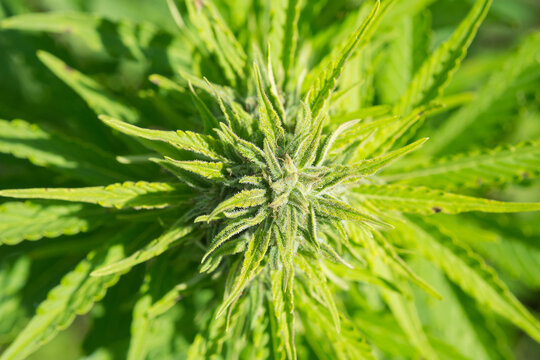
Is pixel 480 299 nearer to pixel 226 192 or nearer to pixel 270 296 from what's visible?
pixel 270 296

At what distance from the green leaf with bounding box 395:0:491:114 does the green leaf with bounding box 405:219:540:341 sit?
1.72 ft

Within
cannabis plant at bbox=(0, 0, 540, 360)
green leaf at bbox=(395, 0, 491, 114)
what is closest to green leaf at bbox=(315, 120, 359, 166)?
cannabis plant at bbox=(0, 0, 540, 360)

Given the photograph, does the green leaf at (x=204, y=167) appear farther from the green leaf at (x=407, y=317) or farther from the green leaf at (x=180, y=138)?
the green leaf at (x=407, y=317)

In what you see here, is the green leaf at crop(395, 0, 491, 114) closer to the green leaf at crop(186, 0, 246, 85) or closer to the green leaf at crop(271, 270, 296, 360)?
the green leaf at crop(186, 0, 246, 85)

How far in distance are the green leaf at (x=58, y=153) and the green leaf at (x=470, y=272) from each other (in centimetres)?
128

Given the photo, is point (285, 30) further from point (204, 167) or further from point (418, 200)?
point (418, 200)

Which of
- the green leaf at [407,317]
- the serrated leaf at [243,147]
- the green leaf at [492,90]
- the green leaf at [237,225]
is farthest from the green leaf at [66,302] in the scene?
the green leaf at [492,90]

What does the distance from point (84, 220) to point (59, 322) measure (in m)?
0.39

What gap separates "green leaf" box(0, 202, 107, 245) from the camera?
1.55 metres

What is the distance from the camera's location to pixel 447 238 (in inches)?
67.9

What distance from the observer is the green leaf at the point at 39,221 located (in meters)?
1.55

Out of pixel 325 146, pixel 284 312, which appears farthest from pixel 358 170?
pixel 284 312

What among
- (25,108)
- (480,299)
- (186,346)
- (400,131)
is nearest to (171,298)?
(186,346)

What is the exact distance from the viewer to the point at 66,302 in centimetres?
153
